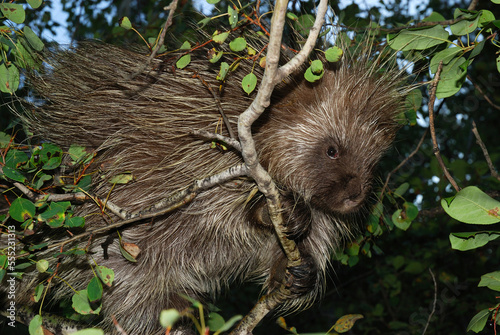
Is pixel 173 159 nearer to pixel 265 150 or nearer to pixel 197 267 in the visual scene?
pixel 265 150

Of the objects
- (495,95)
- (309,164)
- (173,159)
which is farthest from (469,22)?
(495,95)

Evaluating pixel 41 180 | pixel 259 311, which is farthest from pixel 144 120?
pixel 259 311

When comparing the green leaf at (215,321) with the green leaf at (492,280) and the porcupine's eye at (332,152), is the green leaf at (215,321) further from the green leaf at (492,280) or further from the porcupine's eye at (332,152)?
the green leaf at (492,280)

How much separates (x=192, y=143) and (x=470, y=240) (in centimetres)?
120

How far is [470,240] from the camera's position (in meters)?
1.61

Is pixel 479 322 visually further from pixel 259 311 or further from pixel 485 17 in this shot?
pixel 485 17

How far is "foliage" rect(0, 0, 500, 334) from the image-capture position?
164 centimetres

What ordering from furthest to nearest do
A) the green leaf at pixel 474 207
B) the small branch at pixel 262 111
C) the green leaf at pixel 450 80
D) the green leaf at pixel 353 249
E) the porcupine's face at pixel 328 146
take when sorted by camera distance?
the green leaf at pixel 353 249 < the porcupine's face at pixel 328 146 < the green leaf at pixel 450 80 < the green leaf at pixel 474 207 < the small branch at pixel 262 111

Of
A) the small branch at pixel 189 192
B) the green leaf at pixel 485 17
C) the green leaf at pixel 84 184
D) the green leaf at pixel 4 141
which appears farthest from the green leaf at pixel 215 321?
the green leaf at pixel 485 17

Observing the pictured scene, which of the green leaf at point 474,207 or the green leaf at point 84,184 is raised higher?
the green leaf at point 84,184

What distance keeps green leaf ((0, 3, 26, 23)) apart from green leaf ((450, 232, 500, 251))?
168cm

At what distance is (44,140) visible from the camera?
231cm

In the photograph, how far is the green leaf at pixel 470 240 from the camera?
158 cm

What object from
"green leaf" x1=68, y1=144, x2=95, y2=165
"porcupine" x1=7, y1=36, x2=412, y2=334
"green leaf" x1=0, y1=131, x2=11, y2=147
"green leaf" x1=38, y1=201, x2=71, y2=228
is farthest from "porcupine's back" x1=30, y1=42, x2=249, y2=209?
"green leaf" x1=38, y1=201, x2=71, y2=228
